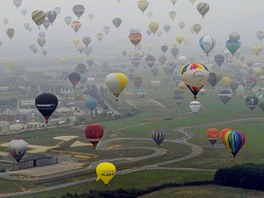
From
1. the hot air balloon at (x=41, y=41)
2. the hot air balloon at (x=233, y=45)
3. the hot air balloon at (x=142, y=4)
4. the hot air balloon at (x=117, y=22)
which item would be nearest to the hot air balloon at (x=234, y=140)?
the hot air balloon at (x=142, y=4)

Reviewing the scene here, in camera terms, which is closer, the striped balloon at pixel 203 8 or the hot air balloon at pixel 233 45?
the striped balloon at pixel 203 8

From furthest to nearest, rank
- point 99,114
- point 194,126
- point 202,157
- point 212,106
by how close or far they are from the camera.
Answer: point 212,106 → point 99,114 → point 194,126 → point 202,157

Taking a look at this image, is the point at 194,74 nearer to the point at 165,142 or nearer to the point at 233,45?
the point at 165,142

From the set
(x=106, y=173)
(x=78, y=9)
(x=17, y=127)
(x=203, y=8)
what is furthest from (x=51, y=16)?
(x=106, y=173)

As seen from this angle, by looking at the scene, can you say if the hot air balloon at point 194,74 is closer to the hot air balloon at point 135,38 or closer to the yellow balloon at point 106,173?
the yellow balloon at point 106,173

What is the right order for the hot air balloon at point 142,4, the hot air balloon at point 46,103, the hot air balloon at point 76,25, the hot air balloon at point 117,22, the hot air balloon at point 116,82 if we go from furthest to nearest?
the hot air balloon at point 76,25
the hot air balloon at point 117,22
the hot air balloon at point 142,4
the hot air balloon at point 116,82
the hot air balloon at point 46,103

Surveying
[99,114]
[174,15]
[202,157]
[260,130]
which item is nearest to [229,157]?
[202,157]

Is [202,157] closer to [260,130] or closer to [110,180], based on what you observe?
[110,180]

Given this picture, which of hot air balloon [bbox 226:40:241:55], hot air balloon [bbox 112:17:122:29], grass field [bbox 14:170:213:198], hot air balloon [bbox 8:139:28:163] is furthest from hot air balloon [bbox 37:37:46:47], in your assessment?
grass field [bbox 14:170:213:198]

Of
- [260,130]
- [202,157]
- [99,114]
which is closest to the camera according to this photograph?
[202,157]
